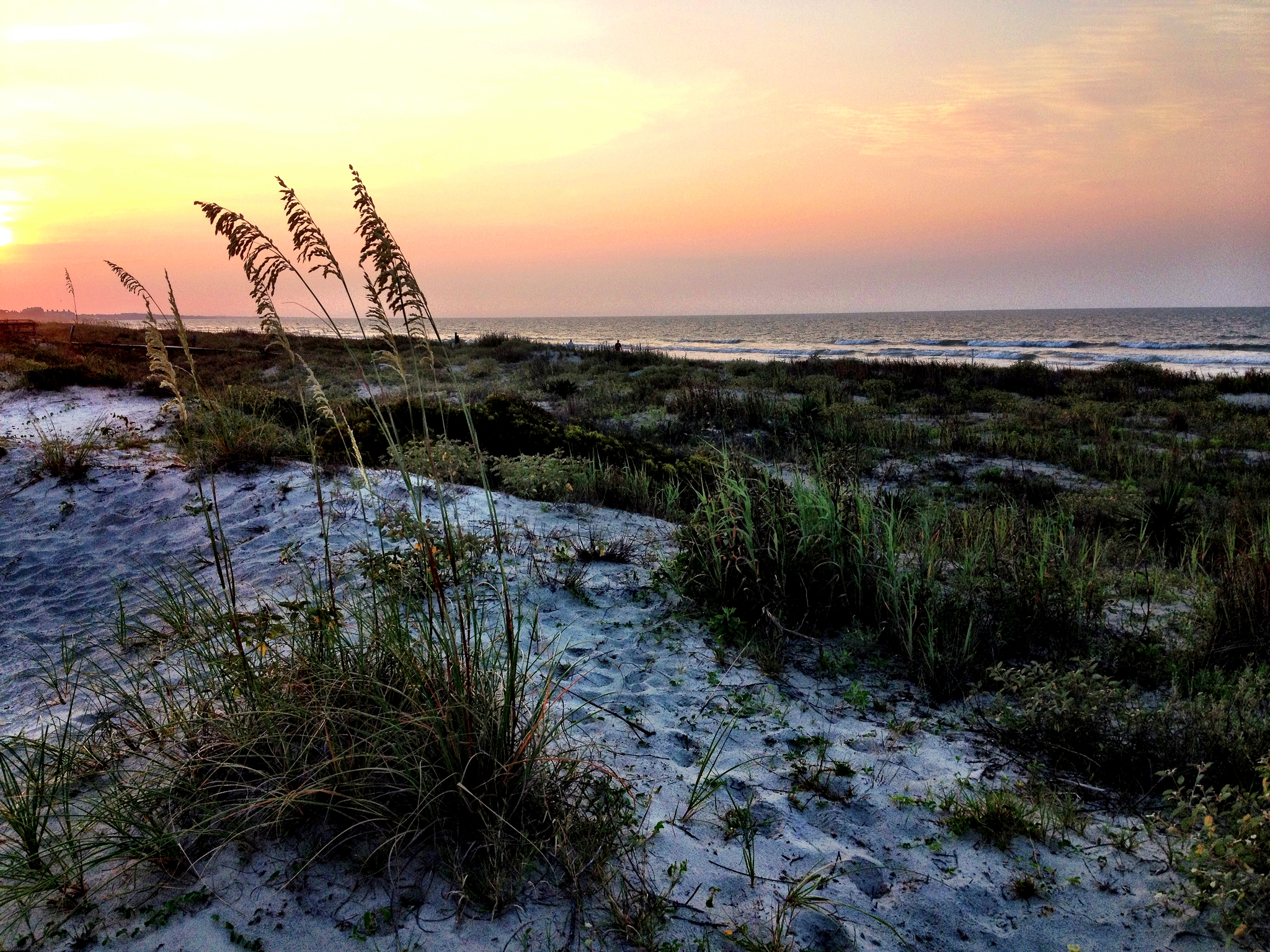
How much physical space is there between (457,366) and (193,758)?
24.2 meters

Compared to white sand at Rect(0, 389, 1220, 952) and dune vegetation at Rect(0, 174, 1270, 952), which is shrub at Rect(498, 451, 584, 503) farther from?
white sand at Rect(0, 389, 1220, 952)

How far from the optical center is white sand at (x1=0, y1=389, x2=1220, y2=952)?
85.6 inches

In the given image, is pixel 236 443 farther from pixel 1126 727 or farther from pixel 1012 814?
pixel 1126 727

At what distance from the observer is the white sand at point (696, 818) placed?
2174 mm

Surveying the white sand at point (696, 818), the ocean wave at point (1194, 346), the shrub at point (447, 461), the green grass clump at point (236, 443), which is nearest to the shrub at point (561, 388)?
the shrub at point (447, 461)

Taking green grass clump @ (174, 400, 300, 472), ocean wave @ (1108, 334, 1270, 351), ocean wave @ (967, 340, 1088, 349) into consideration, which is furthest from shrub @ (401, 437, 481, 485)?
ocean wave @ (967, 340, 1088, 349)

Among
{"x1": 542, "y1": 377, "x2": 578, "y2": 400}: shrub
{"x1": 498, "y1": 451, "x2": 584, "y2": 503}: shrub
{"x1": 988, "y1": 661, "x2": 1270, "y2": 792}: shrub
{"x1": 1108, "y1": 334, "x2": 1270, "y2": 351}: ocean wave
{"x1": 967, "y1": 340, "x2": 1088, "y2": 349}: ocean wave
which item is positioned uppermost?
{"x1": 967, "y1": 340, "x2": 1088, "y2": 349}: ocean wave

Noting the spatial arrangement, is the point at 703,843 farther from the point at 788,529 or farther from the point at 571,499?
the point at 571,499

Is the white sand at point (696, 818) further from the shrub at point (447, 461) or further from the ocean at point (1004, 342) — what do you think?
the ocean at point (1004, 342)

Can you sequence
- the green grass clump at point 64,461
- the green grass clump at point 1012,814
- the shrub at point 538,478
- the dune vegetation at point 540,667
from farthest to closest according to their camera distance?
1. the shrub at point 538,478
2. the green grass clump at point 64,461
3. the green grass clump at point 1012,814
4. the dune vegetation at point 540,667

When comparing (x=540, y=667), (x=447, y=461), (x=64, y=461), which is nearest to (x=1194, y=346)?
(x=447, y=461)

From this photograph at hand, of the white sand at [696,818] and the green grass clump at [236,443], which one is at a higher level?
the green grass clump at [236,443]

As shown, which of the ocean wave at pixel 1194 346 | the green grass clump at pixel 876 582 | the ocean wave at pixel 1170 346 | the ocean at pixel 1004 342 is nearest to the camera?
the green grass clump at pixel 876 582

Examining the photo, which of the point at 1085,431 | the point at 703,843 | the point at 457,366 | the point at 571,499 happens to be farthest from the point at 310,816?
the point at 457,366
